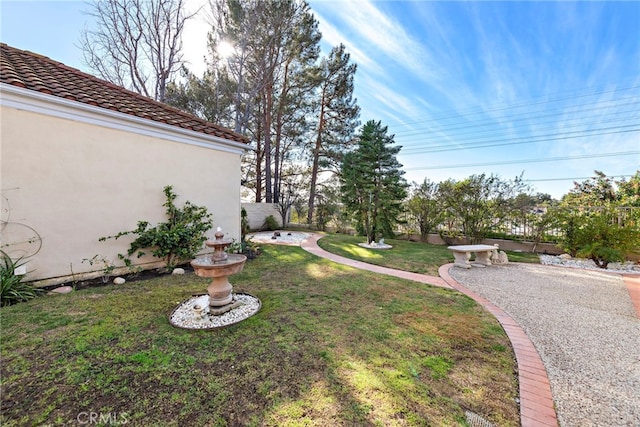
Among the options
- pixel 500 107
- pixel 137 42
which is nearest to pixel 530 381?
pixel 137 42

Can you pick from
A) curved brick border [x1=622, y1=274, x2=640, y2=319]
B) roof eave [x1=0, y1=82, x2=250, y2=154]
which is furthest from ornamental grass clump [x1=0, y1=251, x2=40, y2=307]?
curved brick border [x1=622, y1=274, x2=640, y2=319]

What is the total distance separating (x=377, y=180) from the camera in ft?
39.4

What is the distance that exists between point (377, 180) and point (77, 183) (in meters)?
10.8

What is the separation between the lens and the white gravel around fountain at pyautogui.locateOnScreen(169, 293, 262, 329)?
3561mm

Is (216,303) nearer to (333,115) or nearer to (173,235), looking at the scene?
(173,235)

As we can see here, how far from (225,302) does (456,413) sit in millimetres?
3403

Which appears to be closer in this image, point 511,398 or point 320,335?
point 511,398

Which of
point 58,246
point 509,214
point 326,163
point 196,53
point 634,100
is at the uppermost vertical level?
point 196,53

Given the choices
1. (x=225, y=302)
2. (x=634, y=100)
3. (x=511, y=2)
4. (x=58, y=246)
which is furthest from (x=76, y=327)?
(x=634, y=100)

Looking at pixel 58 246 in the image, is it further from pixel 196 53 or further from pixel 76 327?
pixel 196 53

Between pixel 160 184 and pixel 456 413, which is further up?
pixel 160 184

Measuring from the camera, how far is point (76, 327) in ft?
10.9

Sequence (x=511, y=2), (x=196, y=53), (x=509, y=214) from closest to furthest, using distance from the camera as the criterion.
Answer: (x=511, y=2) → (x=509, y=214) → (x=196, y=53)

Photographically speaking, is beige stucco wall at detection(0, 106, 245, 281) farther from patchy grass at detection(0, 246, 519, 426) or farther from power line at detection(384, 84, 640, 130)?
power line at detection(384, 84, 640, 130)
